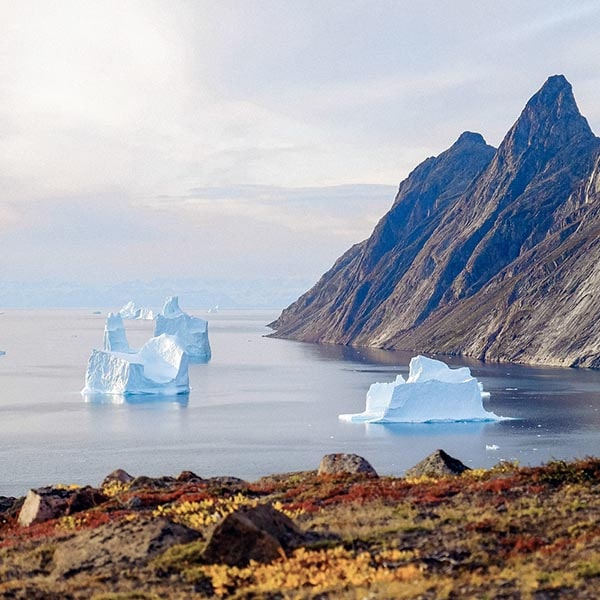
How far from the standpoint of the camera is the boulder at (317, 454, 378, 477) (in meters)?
29.4

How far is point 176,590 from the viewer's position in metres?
14.4

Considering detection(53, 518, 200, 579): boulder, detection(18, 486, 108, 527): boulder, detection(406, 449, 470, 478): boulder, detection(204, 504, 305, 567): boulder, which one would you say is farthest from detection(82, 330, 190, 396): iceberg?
detection(204, 504, 305, 567): boulder

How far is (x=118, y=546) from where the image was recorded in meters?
17.0

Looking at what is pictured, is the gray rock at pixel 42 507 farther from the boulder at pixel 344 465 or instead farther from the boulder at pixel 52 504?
the boulder at pixel 344 465

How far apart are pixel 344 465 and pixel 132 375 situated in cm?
9619

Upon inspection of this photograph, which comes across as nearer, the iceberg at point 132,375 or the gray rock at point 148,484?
the gray rock at point 148,484

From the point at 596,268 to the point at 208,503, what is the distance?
600ft

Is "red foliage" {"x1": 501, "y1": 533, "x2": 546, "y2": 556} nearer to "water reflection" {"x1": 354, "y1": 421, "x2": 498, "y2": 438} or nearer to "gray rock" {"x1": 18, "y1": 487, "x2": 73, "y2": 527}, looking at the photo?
"gray rock" {"x1": 18, "y1": 487, "x2": 73, "y2": 527}

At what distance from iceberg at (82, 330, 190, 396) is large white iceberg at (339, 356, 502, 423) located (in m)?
35.3

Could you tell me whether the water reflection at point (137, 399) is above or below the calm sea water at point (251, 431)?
below

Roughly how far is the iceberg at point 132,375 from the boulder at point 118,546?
4149 inches

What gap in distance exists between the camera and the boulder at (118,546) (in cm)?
1630

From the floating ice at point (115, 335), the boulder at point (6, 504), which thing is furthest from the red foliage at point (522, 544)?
the floating ice at point (115, 335)

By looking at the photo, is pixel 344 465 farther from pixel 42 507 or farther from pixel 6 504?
pixel 6 504
